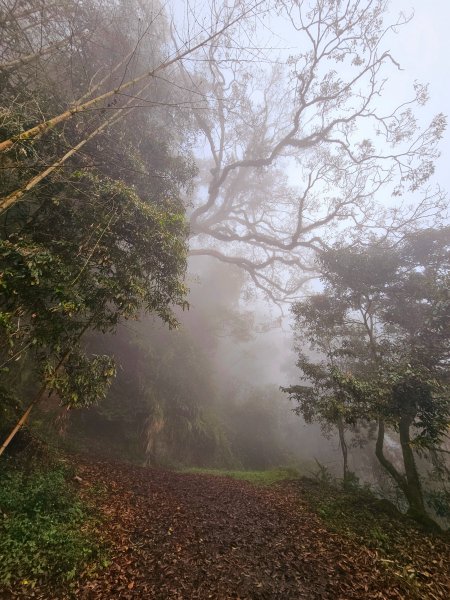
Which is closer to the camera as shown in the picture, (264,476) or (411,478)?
(411,478)

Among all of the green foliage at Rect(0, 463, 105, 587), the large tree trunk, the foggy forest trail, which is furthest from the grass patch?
the green foliage at Rect(0, 463, 105, 587)

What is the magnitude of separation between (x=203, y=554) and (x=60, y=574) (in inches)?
92.5

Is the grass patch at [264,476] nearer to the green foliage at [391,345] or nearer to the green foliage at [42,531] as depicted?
the green foliage at [391,345]

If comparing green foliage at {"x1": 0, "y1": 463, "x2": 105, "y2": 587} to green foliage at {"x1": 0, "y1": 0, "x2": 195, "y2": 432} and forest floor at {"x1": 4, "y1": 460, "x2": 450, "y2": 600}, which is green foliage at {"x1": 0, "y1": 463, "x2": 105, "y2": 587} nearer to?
forest floor at {"x1": 4, "y1": 460, "x2": 450, "y2": 600}

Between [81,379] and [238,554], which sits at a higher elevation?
[81,379]

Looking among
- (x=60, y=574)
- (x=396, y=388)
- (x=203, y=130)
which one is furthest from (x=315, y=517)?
(x=203, y=130)

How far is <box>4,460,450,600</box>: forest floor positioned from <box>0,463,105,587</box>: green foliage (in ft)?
0.80

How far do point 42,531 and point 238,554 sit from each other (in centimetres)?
341

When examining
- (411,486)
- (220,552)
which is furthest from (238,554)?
(411,486)

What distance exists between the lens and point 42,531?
4.77 metres

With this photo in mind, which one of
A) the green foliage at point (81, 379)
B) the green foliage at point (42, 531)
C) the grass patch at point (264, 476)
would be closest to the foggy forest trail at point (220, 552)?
the green foliage at point (42, 531)

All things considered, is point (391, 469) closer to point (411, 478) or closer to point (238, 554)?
point (411, 478)

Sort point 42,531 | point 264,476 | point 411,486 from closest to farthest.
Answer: point 42,531 → point 411,486 → point 264,476

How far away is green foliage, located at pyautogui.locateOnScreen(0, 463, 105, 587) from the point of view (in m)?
4.22
